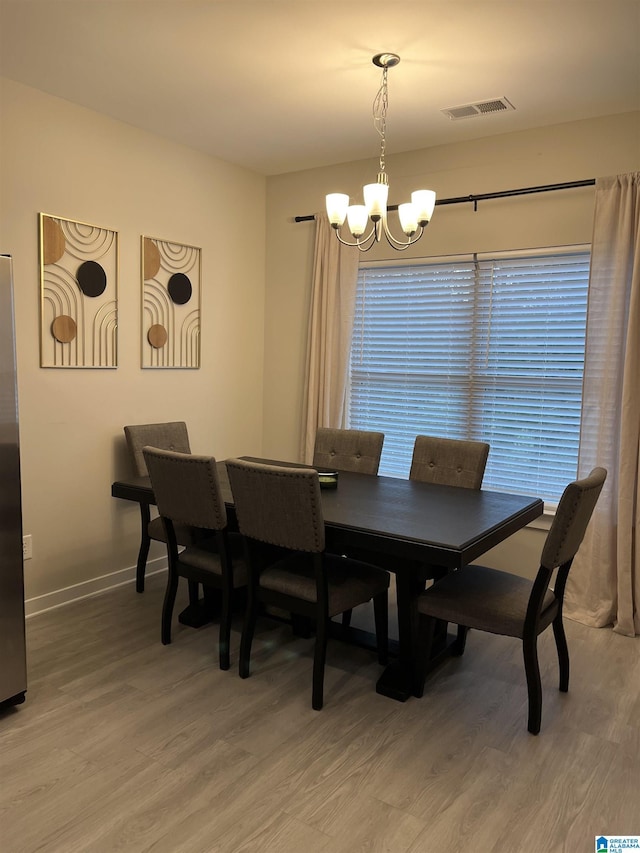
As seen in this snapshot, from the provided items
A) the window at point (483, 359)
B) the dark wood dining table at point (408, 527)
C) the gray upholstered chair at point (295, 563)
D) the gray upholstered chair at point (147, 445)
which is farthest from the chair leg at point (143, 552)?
the window at point (483, 359)

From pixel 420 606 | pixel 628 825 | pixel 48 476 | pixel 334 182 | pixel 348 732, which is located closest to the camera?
pixel 628 825

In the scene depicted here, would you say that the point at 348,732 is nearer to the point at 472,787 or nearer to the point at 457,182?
the point at 472,787

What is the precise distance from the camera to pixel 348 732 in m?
2.51

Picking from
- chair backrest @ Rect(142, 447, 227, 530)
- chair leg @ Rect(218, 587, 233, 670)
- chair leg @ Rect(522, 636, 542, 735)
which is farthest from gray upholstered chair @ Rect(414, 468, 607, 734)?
chair backrest @ Rect(142, 447, 227, 530)

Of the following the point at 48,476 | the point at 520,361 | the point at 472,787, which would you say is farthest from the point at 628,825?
the point at 48,476

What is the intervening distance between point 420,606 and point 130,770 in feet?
4.05

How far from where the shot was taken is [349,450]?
12.9ft

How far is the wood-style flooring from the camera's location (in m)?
1.99

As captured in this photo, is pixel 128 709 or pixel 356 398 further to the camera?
pixel 356 398

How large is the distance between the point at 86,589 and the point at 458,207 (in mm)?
3271

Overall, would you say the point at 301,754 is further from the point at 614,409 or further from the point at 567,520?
the point at 614,409

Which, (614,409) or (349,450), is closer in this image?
(614,409)

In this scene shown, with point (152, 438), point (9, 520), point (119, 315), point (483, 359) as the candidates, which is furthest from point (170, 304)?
point (9, 520)

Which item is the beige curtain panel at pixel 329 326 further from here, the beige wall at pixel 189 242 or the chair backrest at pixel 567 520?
the chair backrest at pixel 567 520
